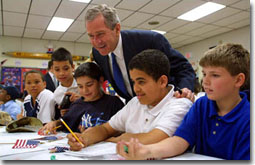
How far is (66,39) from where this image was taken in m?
2.39

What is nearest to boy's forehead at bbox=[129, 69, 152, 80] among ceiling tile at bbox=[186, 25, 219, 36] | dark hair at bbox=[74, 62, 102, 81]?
dark hair at bbox=[74, 62, 102, 81]

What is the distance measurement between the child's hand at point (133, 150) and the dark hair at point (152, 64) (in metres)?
0.35

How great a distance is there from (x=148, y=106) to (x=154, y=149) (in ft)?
1.00

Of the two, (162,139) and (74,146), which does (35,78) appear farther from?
(162,139)

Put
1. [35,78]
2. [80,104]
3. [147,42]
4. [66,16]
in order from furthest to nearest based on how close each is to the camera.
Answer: [66,16] → [35,78] → [80,104] → [147,42]

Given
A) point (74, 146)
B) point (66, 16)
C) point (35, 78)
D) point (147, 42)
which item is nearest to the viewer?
point (74, 146)

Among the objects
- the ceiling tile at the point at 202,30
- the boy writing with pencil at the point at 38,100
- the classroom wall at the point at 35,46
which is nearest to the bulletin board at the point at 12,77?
the classroom wall at the point at 35,46

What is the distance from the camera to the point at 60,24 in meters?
2.14

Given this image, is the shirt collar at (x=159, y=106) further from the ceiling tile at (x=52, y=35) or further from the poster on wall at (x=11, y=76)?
the poster on wall at (x=11, y=76)

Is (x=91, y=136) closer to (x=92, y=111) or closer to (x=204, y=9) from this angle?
(x=92, y=111)

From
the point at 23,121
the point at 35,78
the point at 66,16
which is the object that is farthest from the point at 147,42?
the point at 66,16

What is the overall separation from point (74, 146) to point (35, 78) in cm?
108

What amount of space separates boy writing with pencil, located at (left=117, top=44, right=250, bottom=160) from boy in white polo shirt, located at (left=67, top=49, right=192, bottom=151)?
0.07 m

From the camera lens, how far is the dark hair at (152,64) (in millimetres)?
847
